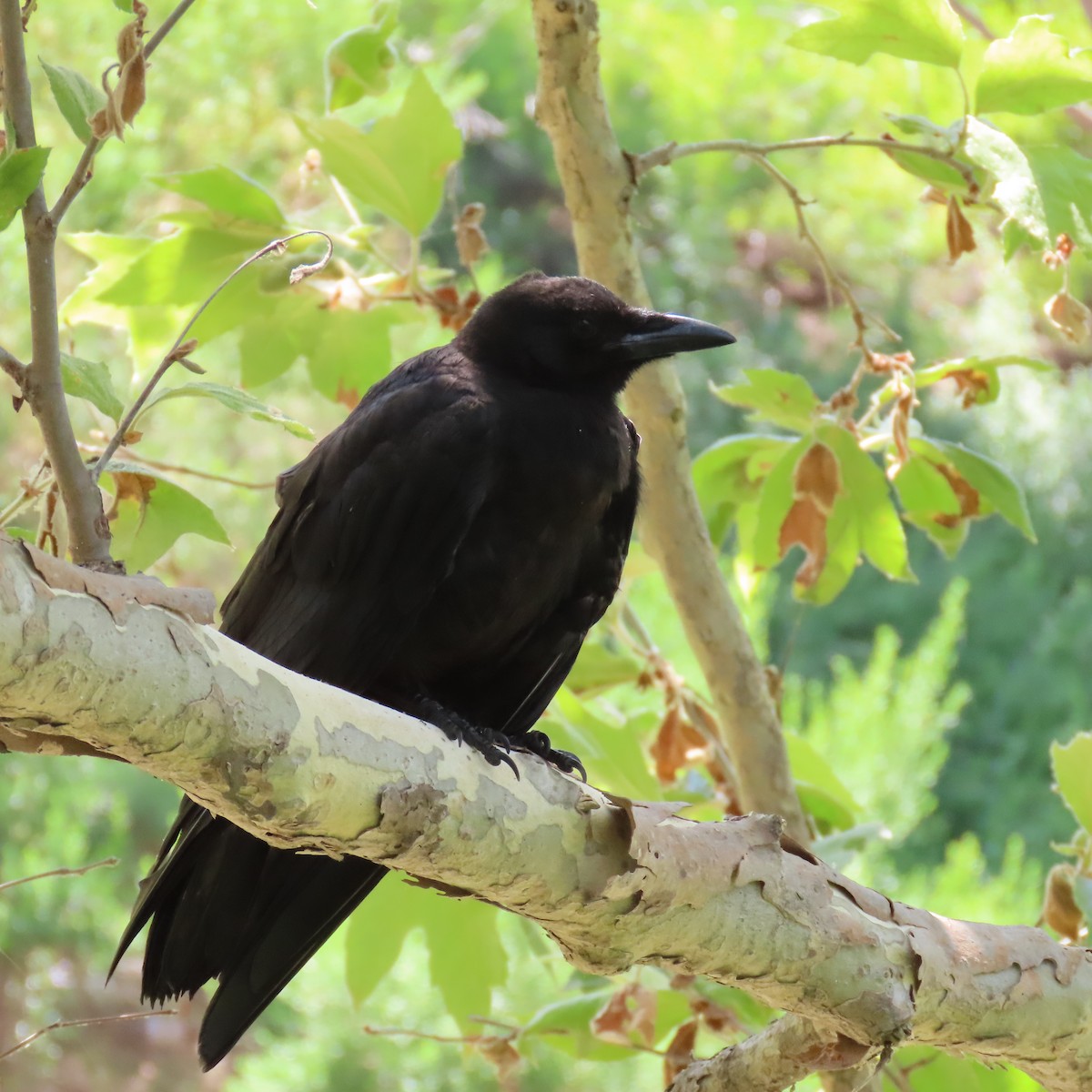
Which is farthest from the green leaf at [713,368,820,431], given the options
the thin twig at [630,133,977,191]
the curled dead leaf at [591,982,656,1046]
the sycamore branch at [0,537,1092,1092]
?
the curled dead leaf at [591,982,656,1046]

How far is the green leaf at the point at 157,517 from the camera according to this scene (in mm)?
1031

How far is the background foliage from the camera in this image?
134 centimetres

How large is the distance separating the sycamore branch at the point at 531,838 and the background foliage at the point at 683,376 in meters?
0.22

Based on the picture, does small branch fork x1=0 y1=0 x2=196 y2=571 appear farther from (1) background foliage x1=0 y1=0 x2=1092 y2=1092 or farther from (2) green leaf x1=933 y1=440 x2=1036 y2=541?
(2) green leaf x1=933 y1=440 x2=1036 y2=541

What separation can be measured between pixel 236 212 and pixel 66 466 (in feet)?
1.97

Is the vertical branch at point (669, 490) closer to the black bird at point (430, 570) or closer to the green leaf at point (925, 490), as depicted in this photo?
the black bird at point (430, 570)

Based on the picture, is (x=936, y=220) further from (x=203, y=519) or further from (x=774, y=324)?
(x=203, y=519)

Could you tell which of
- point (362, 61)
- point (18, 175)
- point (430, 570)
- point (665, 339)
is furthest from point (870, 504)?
point (18, 175)

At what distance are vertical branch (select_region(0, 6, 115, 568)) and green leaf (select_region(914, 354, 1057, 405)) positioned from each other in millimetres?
836

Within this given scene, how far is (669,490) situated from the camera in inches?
56.6

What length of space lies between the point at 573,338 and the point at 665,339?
0.33 ft

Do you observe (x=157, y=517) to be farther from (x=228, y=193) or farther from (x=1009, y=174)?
(x=1009, y=174)

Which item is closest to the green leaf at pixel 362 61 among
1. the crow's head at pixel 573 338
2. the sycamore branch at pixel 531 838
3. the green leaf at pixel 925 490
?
the crow's head at pixel 573 338

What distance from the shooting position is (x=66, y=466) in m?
0.83
